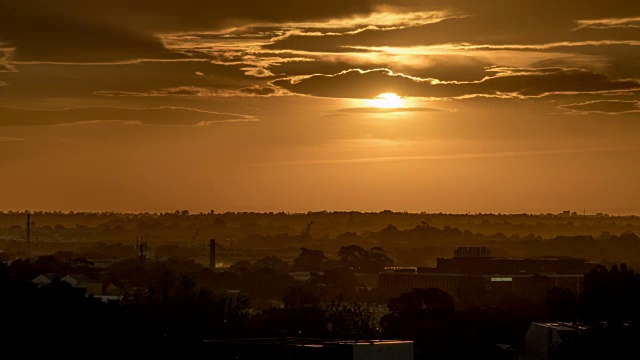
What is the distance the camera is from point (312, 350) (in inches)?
3162

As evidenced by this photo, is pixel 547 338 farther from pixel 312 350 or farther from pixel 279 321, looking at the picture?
pixel 312 350

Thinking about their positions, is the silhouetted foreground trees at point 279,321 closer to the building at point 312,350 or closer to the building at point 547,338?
the building at point 547,338

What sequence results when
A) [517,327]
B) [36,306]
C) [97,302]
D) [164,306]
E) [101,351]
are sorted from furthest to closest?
[164,306] → [517,327] → [97,302] → [36,306] → [101,351]

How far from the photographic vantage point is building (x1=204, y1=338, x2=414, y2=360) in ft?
263

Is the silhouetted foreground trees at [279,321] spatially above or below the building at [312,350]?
above

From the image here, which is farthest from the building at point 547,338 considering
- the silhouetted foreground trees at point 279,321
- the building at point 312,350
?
the building at point 312,350

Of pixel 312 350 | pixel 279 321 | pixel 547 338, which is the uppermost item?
pixel 279 321

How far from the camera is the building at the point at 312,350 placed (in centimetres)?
8031

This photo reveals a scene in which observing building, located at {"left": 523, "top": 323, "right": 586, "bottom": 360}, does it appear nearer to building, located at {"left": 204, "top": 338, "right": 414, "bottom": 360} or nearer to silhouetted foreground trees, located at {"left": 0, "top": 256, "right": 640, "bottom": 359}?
silhouetted foreground trees, located at {"left": 0, "top": 256, "right": 640, "bottom": 359}

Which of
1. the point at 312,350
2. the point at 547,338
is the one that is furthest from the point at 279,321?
the point at 312,350

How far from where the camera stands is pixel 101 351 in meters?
87.9

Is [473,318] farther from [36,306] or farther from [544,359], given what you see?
[36,306]

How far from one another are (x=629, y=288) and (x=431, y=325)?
1330 centimetres

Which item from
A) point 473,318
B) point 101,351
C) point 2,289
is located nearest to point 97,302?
point 2,289
